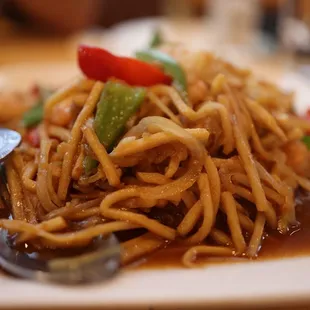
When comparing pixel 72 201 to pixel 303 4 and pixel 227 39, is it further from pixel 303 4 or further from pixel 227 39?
pixel 227 39

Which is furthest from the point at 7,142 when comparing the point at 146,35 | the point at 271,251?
the point at 146,35

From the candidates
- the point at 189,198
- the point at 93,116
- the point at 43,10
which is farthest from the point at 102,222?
the point at 43,10

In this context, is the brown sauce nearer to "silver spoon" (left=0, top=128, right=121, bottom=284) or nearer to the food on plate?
the food on plate

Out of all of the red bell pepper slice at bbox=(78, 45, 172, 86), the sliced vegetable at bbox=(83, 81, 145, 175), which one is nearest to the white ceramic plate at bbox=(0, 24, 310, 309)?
the sliced vegetable at bbox=(83, 81, 145, 175)

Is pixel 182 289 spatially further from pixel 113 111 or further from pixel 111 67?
pixel 111 67

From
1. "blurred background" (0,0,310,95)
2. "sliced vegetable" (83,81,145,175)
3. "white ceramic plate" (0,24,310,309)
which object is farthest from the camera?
"blurred background" (0,0,310,95)
